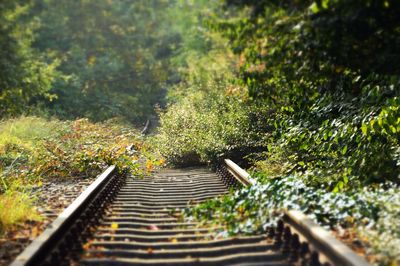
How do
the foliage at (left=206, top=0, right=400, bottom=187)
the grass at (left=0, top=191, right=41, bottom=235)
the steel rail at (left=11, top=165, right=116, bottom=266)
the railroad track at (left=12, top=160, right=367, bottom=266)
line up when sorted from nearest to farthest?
the steel rail at (left=11, top=165, right=116, bottom=266)
the railroad track at (left=12, top=160, right=367, bottom=266)
the foliage at (left=206, top=0, right=400, bottom=187)
the grass at (left=0, top=191, right=41, bottom=235)

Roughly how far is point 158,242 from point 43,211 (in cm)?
239

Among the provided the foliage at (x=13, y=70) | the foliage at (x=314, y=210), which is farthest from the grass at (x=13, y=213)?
the foliage at (x=13, y=70)

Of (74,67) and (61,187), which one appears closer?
(61,187)

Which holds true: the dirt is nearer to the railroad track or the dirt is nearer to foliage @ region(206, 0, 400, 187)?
the railroad track

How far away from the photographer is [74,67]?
34125mm

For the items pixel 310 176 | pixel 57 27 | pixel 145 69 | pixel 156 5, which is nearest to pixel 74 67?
pixel 57 27

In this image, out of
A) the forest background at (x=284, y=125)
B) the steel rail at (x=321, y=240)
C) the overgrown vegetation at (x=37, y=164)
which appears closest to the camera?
the steel rail at (x=321, y=240)

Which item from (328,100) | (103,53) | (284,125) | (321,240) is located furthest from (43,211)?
(103,53)

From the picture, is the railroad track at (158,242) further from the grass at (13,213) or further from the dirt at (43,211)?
the grass at (13,213)

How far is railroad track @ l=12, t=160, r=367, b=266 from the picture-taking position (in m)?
4.73

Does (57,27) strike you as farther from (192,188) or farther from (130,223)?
(130,223)

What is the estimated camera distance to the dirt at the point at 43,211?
5.46 m

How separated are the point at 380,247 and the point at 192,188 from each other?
561 cm

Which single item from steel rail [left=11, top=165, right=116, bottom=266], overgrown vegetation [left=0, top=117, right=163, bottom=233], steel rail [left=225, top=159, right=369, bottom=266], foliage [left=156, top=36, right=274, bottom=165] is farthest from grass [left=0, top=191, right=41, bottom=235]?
foliage [left=156, top=36, right=274, bottom=165]
